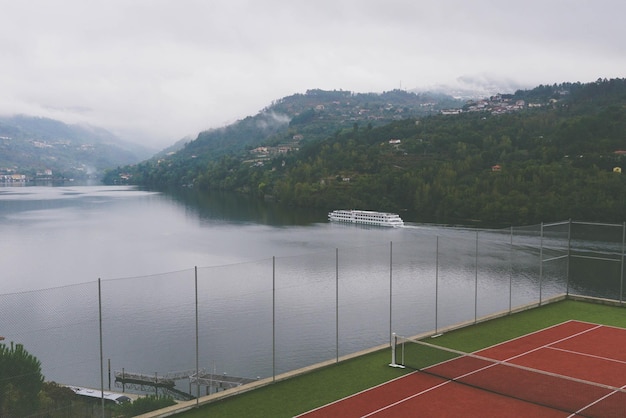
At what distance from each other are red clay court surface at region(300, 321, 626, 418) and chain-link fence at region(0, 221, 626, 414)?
7.03 feet

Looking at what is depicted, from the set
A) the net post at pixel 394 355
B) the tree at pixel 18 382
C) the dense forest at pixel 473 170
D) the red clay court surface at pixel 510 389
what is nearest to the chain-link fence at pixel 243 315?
the tree at pixel 18 382

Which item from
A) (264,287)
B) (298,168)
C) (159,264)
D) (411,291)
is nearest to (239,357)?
(264,287)

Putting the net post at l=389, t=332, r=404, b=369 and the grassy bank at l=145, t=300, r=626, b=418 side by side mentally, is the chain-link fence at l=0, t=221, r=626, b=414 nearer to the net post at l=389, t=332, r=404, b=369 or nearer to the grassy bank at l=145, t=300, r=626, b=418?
the grassy bank at l=145, t=300, r=626, b=418

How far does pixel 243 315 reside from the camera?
2239 cm

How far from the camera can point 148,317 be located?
862 inches

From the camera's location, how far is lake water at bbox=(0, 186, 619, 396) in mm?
15930

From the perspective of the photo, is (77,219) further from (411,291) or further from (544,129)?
(544,129)

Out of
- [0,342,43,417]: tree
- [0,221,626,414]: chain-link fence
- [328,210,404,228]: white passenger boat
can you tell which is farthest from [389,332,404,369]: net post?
[328,210,404,228]: white passenger boat

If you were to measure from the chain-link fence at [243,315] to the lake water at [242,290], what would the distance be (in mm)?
67

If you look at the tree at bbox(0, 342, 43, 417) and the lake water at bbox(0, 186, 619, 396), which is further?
the lake water at bbox(0, 186, 619, 396)

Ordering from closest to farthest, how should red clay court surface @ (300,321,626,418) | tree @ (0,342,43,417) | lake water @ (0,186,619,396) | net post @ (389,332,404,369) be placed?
tree @ (0,342,43,417) < red clay court surface @ (300,321,626,418) < net post @ (389,332,404,369) < lake water @ (0,186,619,396)

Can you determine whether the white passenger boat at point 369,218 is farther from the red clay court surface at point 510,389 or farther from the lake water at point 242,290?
the red clay court surface at point 510,389

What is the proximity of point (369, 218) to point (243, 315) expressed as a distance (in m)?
49.7

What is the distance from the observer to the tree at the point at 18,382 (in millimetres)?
10359
